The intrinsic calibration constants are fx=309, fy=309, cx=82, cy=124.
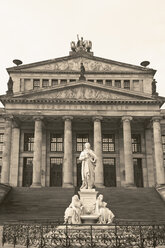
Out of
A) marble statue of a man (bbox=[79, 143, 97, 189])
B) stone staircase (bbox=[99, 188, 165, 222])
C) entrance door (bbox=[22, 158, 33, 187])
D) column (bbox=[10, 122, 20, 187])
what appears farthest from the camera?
entrance door (bbox=[22, 158, 33, 187])

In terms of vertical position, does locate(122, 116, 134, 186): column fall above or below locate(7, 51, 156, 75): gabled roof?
below

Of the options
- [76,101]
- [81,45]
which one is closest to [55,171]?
[76,101]

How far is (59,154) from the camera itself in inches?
1773

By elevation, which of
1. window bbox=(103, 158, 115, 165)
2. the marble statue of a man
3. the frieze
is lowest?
the marble statue of a man

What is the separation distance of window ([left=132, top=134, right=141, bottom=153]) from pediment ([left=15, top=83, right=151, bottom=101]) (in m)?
7.43

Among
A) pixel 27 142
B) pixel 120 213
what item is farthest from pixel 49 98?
pixel 120 213

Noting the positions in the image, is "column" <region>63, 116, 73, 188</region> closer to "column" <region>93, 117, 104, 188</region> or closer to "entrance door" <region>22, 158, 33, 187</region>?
"column" <region>93, 117, 104, 188</region>

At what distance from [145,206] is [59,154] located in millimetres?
17945

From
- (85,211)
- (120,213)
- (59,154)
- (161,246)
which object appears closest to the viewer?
(161,246)

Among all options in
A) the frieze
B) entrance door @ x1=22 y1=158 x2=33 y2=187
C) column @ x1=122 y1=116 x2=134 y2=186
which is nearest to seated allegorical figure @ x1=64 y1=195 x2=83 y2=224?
column @ x1=122 y1=116 x2=134 y2=186

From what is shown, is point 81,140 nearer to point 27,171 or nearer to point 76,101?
point 76,101

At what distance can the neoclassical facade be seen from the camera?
39.6 metres

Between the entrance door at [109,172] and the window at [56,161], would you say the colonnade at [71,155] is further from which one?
the entrance door at [109,172]

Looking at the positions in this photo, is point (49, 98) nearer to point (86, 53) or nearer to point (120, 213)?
point (86, 53)
